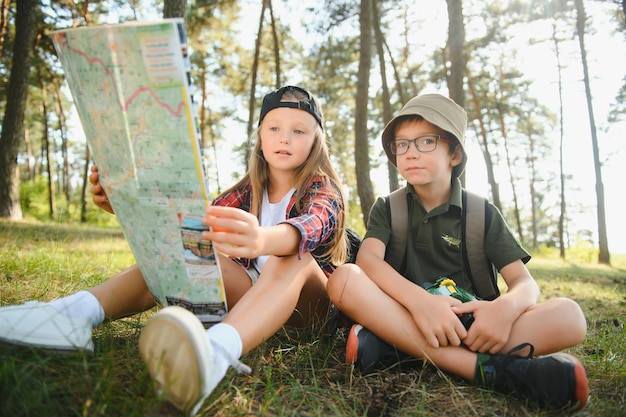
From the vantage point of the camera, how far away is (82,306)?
160 cm

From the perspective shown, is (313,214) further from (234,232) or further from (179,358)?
(179,358)

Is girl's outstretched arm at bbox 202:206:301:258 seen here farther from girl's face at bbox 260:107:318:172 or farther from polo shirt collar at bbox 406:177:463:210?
polo shirt collar at bbox 406:177:463:210

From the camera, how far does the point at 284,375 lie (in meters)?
1.63

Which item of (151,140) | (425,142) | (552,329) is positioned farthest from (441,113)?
(151,140)

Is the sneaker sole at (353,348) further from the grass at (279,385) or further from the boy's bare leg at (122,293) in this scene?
the boy's bare leg at (122,293)

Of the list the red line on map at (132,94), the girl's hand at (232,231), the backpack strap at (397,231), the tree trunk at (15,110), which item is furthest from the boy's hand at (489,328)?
the tree trunk at (15,110)

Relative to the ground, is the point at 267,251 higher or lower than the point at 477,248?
Result: higher

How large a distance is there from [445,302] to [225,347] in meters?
0.87

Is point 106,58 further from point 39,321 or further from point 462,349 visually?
point 462,349

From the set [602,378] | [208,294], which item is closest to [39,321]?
[208,294]

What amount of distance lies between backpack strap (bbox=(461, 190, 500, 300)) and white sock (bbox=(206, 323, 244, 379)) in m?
1.20

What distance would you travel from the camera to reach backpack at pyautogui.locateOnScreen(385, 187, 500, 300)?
2.03 meters

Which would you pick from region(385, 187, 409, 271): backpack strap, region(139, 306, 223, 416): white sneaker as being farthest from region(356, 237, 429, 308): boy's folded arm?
region(139, 306, 223, 416): white sneaker

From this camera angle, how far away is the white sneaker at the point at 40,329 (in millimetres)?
1338
